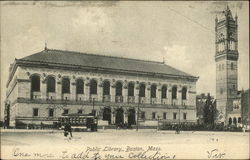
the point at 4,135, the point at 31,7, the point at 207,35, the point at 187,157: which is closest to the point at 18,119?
the point at 4,135

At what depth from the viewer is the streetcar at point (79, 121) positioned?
24.5 feet

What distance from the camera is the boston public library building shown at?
771 centimetres

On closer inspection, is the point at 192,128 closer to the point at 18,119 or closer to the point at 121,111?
the point at 121,111

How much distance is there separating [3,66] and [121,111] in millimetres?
4241

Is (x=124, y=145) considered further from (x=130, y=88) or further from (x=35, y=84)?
(x=130, y=88)

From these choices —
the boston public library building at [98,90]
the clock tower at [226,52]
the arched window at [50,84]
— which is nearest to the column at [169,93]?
the boston public library building at [98,90]

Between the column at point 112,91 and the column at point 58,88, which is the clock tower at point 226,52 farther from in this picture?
the column at point 112,91

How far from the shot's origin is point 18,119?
25.2ft

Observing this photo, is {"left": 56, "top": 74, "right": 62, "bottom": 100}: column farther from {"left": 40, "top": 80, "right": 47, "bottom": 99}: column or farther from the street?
the street

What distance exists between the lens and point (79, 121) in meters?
8.40

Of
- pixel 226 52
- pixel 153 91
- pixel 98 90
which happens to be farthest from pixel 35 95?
pixel 153 91

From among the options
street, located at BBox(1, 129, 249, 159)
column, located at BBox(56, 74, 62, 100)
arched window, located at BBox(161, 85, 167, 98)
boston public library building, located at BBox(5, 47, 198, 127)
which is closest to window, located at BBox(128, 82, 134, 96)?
boston public library building, located at BBox(5, 47, 198, 127)

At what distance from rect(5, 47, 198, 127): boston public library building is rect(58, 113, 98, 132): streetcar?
0.13 metres

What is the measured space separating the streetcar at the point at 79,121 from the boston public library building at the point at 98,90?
13 cm
